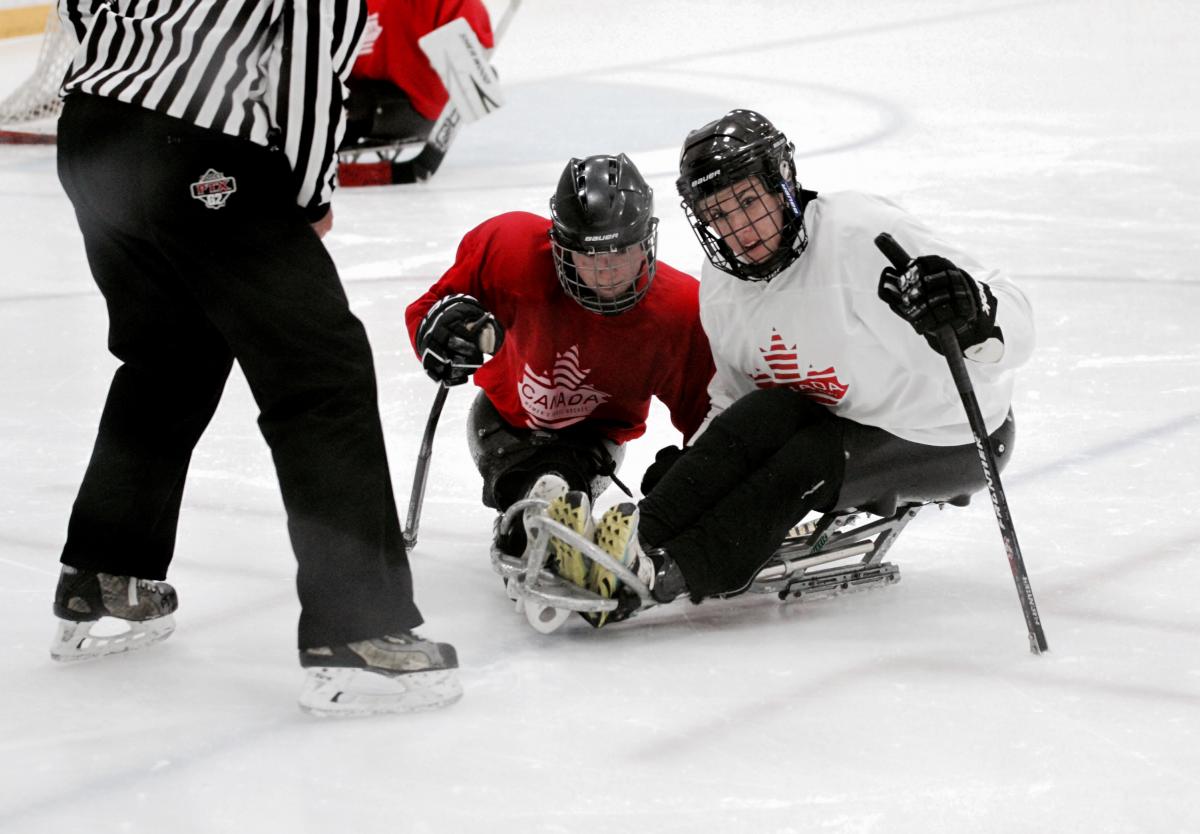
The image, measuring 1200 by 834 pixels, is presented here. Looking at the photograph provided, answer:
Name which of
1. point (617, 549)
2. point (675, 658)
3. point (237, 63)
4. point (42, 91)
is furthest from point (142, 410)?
point (42, 91)

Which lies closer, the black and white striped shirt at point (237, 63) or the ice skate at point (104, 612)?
the black and white striped shirt at point (237, 63)

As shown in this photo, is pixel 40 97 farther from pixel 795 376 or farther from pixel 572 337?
pixel 795 376

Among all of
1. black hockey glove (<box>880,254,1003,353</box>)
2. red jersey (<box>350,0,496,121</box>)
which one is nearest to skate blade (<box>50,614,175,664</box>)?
black hockey glove (<box>880,254,1003,353</box>)

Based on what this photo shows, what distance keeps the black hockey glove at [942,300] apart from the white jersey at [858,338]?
141 millimetres

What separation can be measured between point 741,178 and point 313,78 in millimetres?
581

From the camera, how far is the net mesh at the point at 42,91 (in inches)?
243

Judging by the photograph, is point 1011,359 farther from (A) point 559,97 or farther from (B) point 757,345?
(A) point 559,97

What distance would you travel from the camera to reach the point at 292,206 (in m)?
1.79

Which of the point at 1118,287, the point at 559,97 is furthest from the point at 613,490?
the point at 559,97

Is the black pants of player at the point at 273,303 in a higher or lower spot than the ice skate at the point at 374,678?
higher

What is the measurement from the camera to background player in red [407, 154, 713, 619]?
7.11 ft

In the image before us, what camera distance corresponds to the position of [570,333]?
7.72 feet

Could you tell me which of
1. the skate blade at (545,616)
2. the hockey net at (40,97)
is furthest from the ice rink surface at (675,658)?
the hockey net at (40,97)

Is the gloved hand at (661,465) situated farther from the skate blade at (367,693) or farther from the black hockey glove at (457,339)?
the skate blade at (367,693)
